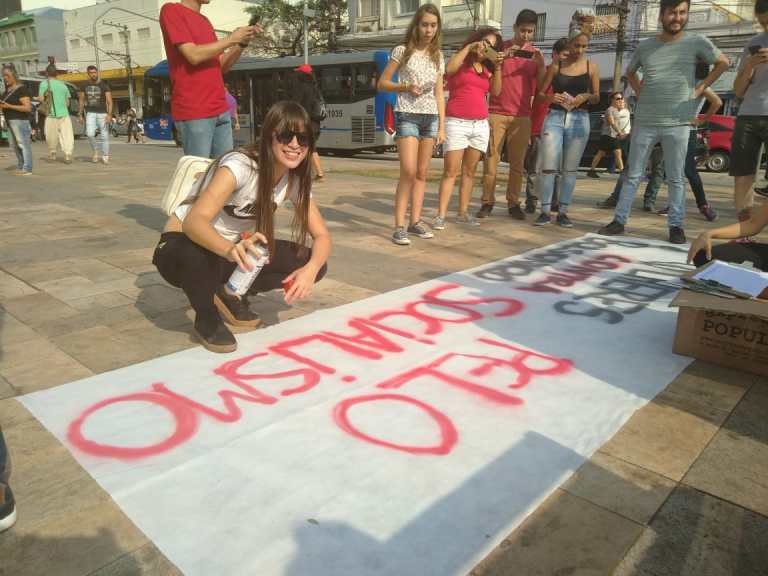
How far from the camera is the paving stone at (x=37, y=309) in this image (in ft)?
9.83

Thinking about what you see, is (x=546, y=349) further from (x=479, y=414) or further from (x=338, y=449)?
(x=338, y=449)

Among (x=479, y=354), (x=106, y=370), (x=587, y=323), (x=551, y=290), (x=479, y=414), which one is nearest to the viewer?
(x=479, y=414)

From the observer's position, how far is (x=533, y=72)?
18.3 ft

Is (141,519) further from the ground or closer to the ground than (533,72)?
closer to the ground

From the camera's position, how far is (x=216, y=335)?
263cm

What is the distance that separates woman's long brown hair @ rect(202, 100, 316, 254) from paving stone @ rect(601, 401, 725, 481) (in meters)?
1.63

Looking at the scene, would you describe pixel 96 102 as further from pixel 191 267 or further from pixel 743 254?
pixel 743 254

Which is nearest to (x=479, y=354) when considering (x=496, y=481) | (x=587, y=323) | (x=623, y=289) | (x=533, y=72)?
(x=587, y=323)

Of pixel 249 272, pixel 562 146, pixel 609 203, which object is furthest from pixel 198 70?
pixel 609 203

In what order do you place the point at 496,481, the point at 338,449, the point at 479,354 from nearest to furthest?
the point at 496,481 < the point at 338,449 < the point at 479,354

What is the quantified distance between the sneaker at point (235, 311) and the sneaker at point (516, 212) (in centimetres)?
388

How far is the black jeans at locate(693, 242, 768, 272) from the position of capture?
2994 mm

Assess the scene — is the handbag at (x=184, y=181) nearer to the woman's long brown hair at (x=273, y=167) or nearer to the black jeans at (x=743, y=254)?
the woman's long brown hair at (x=273, y=167)

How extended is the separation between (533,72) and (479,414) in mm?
4394
